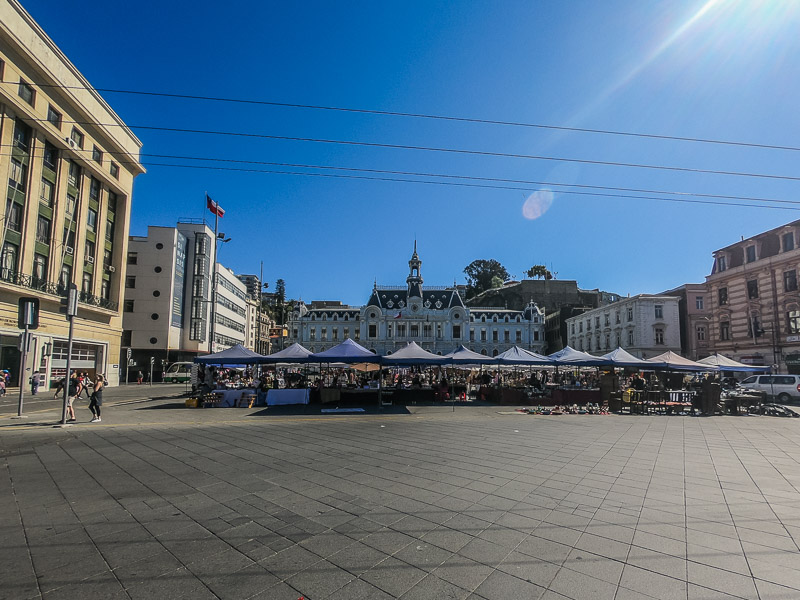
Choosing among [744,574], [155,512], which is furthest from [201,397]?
[744,574]

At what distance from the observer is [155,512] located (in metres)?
5.60

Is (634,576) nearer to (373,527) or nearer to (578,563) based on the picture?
(578,563)

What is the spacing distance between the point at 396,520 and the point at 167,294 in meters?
56.3

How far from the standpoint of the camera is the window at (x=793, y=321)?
35281 mm

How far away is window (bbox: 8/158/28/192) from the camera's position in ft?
89.5

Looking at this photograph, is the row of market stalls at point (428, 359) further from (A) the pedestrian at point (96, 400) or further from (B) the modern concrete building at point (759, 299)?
(B) the modern concrete building at point (759, 299)

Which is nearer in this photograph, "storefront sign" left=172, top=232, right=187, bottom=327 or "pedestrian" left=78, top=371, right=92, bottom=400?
"pedestrian" left=78, top=371, right=92, bottom=400

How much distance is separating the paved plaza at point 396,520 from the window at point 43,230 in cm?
2491

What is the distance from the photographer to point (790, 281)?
3606cm

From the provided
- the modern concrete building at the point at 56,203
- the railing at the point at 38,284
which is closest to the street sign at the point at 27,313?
the modern concrete building at the point at 56,203

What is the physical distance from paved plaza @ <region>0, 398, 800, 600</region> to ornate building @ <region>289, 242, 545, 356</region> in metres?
85.3

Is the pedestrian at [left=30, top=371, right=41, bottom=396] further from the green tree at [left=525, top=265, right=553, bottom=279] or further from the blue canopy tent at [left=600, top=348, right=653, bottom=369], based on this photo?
the green tree at [left=525, top=265, right=553, bottom=279]

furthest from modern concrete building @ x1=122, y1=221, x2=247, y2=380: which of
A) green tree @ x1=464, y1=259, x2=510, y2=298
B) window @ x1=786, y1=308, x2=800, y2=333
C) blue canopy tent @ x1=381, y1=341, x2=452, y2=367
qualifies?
green tree @ x1=464, y1=259, x2=510, y2=298

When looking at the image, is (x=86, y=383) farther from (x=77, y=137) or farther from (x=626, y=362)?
(x=626, y=362)
